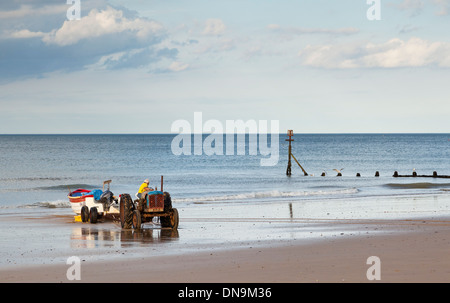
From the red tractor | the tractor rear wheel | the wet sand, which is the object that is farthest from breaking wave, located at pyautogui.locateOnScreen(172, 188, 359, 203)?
the red tractor

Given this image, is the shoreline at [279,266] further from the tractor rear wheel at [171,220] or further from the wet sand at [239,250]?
the tractor rear wheel at [171,220]

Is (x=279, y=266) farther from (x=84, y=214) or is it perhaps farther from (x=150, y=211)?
(x=84, y=214)

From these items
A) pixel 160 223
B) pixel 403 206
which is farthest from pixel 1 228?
pixel 403 206

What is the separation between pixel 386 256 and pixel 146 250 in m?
5.80

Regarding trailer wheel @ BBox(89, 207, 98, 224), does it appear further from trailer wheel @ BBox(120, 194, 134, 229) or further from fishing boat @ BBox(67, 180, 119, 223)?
trailer wheel @ BBox(120, 194, 134, 229)

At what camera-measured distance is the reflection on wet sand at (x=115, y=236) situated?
1721cm

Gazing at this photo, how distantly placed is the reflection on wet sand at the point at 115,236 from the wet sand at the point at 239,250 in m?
0.03

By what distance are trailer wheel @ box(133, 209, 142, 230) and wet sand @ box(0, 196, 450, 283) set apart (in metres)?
0.35

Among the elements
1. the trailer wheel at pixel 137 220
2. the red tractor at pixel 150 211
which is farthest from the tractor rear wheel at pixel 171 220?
the trailer wheel at pixel 137 220

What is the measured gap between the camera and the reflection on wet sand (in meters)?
17.2

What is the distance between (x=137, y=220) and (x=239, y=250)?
589 cm

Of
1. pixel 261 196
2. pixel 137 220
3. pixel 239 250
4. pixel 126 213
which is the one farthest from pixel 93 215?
pixel 261 196

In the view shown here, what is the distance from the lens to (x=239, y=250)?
15359 millimetres
